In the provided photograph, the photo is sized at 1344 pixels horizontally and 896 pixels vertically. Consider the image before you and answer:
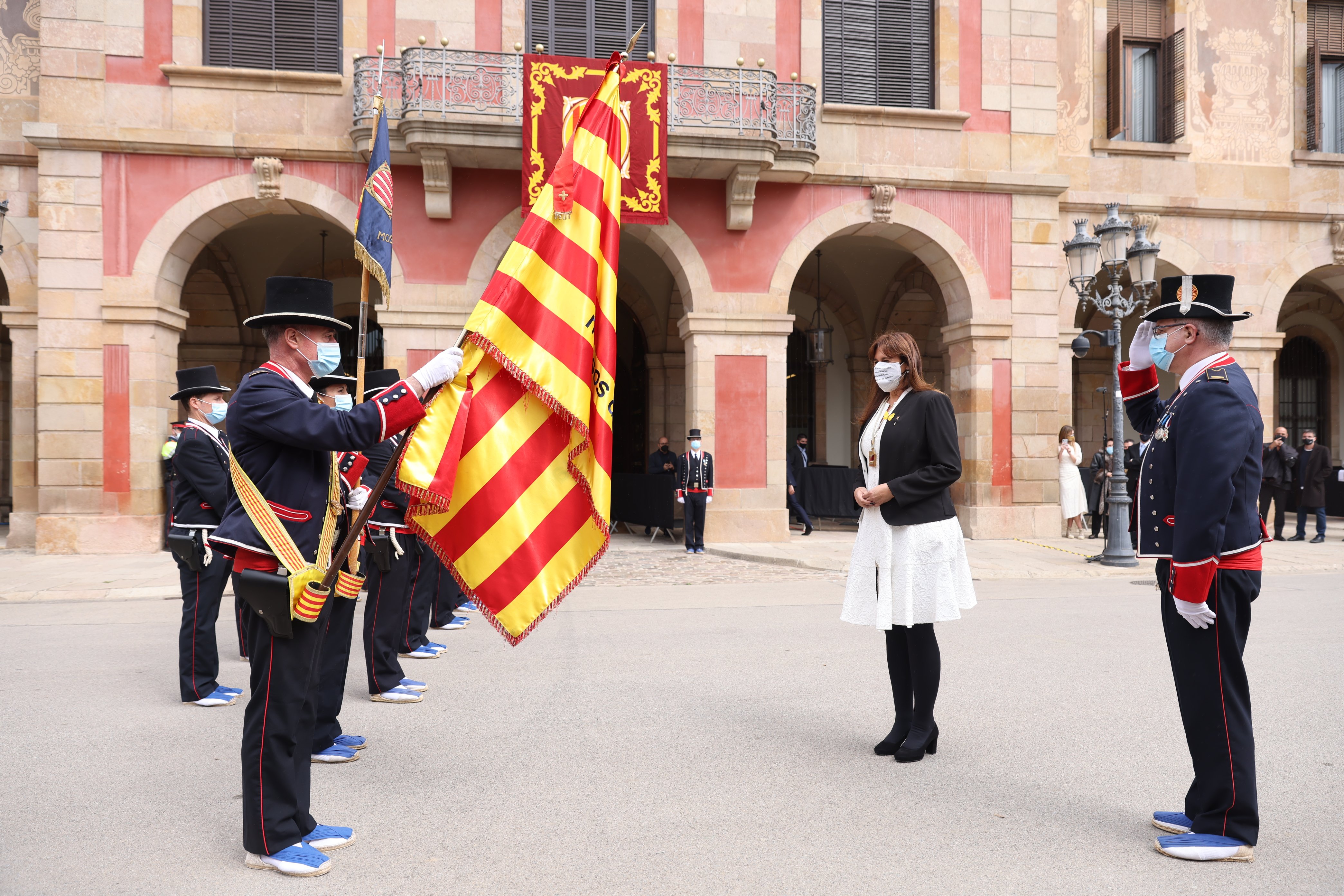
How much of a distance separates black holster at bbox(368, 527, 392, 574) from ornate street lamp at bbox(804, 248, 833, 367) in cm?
1533

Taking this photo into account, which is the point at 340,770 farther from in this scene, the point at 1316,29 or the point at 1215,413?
the point at 1316,29

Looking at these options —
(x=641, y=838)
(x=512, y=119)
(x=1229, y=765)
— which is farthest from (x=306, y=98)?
(x=1229, y=765)

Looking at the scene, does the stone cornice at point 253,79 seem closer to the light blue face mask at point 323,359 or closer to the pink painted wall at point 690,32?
the pink painted wall at point 690,32

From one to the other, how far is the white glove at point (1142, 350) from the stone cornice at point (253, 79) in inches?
541

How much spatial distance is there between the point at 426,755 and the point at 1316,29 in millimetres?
21822

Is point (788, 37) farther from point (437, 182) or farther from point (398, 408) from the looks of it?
point (398, 408)

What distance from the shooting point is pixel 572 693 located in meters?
5.76

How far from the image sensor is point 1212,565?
3.37m

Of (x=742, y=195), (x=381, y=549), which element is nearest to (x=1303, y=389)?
(x=742, y=195)

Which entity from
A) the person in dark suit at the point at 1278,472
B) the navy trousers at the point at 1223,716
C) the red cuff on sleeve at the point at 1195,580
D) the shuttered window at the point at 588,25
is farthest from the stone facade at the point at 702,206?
the red cuff on sleeve at the point at 1195,580

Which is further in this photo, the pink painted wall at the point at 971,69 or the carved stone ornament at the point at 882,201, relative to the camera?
the pink painted wall at the point at 971,69

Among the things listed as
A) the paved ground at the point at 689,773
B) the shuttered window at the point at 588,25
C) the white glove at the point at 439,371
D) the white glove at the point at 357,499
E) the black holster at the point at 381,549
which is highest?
the shuttered window at the point at 588,25

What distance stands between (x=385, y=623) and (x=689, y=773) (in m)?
2.47

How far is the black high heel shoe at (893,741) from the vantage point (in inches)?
180
